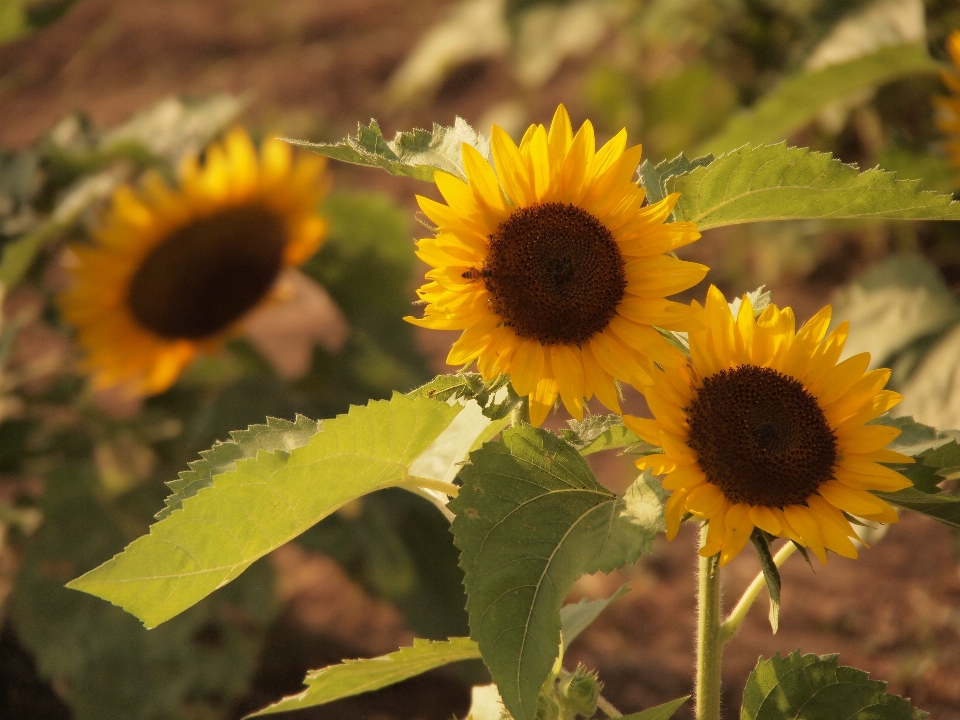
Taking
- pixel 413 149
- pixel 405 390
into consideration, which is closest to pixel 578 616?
pixel 413 149

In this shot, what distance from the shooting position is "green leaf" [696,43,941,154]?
5.51ft

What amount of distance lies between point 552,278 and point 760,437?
217 millimetres

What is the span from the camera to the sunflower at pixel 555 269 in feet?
2.89

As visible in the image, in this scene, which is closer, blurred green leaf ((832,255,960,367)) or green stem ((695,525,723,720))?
green stem ((695,525,723,720))

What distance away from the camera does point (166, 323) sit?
2.06 metres

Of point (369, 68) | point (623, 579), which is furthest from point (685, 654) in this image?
point (369, 68)

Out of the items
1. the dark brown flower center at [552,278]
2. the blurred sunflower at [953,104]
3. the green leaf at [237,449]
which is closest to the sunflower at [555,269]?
the dark brown flower center at [552,278]

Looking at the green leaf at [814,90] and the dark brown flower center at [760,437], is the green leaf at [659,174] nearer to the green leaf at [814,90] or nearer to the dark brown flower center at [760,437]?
the dark brown flower center at [760,437]

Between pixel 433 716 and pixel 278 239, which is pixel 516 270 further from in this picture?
pixel 278 239

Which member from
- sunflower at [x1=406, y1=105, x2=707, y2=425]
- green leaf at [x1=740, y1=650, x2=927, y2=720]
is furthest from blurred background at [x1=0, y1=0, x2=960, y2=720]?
sunflower at [x1=406, y1=105, x2=707, y2=425]

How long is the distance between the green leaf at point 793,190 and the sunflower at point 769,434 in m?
0.08

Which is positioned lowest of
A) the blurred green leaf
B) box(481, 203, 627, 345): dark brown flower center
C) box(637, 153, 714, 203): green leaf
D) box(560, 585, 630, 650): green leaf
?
the blurred green leaf

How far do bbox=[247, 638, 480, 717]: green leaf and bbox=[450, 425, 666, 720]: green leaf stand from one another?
114 millimetres

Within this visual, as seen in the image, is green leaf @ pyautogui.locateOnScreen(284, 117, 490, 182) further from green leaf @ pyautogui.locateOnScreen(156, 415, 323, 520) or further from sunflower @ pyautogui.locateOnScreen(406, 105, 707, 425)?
green leaf @ pyautogui.locateOnScreen(156, 415, 323, 520)
